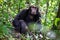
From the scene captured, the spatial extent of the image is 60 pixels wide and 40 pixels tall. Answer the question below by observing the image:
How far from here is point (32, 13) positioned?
714cm

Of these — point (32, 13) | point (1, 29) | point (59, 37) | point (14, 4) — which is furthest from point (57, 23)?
point (14, 4)

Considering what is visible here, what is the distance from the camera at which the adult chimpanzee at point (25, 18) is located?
7160mm

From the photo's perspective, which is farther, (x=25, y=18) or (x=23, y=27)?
(x=25, y=18)

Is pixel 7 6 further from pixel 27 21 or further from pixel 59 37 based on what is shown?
pixel 59 37

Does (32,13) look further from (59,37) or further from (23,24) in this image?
(59,37)

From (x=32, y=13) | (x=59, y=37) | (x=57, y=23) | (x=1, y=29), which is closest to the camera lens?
(x=59, y=37)

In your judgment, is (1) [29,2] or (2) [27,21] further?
(1) [29,2]

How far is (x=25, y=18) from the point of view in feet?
25.2

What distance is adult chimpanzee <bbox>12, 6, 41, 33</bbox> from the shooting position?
7.16 m

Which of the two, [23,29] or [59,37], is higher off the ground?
[59,37]

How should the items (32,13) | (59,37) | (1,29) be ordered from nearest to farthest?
(59,37), (1,29), (32,13)

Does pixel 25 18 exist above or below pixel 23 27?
above

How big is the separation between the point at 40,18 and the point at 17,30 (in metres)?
Answer: 0.96

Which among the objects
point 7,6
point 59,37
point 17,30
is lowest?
point 17,30
